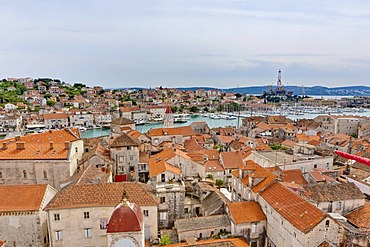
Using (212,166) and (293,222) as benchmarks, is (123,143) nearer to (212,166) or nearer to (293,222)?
(212,166)

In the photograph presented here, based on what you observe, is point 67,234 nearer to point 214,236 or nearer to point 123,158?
point 214,236

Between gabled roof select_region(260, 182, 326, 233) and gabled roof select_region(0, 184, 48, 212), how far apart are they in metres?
16.8

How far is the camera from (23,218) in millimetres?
20078

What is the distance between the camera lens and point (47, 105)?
135m

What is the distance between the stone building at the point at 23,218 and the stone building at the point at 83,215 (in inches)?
56.0

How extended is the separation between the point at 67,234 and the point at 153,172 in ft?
34.3

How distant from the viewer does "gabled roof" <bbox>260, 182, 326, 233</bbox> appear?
16.8 meters

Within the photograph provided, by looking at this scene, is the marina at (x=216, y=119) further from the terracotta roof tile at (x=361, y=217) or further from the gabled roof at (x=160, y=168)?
the terracotta roof tile at (x=361, y=217)

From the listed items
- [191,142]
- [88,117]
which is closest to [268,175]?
[191,142]

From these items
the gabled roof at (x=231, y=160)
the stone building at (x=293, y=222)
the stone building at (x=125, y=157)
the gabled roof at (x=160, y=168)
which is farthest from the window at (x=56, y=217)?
the gabled roof at (x=231, y=160)

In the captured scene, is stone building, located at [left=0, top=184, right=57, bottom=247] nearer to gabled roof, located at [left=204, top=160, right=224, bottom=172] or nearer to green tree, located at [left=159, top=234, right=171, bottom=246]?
green tree, located at [left=159, top=234, right=171, bottom=246]

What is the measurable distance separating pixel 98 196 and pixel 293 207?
13.6m

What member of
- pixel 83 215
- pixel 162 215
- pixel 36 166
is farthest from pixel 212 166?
pixel 36 166

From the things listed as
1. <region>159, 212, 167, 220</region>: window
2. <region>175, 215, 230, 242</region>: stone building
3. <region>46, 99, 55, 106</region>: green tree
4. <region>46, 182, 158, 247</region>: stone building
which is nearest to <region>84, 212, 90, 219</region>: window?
<region>46, 182, 158, 247</region>: stone building
